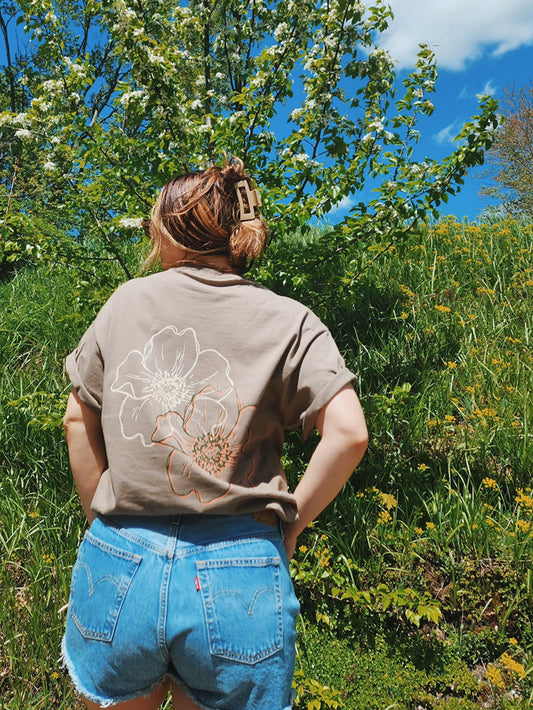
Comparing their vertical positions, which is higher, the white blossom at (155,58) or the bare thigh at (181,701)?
the white blossom at (155,58)

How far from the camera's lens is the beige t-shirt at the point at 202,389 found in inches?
53.5

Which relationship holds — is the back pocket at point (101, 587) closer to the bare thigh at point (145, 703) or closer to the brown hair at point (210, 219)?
the bare thigh at point (145, 703)

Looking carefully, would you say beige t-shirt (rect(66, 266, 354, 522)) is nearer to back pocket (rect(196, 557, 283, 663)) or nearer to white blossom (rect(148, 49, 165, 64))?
back pocket (rect(196, 557, 283, 663))

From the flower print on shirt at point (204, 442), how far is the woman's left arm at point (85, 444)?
1.26ft

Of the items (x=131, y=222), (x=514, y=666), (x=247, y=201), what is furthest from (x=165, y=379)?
(x=514, y=666)

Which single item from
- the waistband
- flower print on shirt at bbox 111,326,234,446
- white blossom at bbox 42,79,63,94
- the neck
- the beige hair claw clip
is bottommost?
the waistband

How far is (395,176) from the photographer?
392cm

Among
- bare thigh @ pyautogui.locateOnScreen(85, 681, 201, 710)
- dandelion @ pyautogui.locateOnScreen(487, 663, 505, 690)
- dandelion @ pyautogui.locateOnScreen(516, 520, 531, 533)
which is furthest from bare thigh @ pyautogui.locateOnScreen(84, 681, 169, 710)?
dandelion @ pyautogui.locateOnScreen(516, 520, 531, 533)

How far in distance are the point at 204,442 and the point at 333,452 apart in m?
0.36

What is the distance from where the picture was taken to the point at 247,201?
171 centimetres

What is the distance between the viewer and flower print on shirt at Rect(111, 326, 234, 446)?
1.40 metres

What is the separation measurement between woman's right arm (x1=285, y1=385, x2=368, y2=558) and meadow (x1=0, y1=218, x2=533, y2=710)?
162 centimetres

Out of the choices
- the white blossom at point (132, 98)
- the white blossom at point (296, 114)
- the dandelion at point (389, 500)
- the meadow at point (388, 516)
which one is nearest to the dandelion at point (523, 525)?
the meadow at point (388, 516)

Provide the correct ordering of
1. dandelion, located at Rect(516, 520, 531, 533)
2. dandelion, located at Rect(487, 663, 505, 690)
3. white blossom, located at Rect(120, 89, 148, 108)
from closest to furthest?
dandelion, located at Rect(487, 663, 505, 690) < dandelion, located at Rect(516, 520, 531, 533) < white blossom, located at Rect(120, 89, 148, 108)
